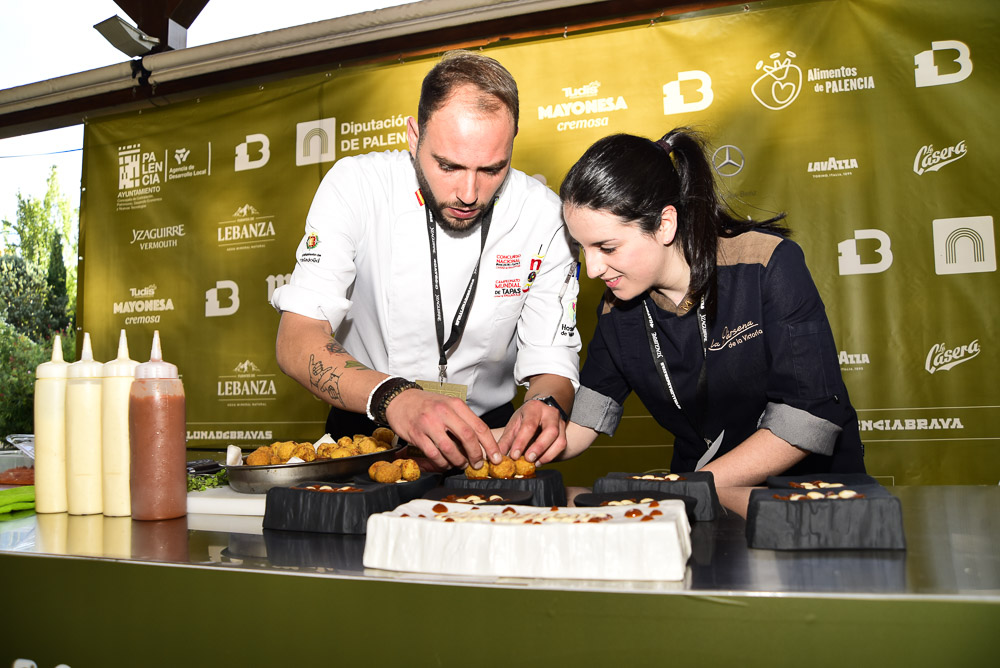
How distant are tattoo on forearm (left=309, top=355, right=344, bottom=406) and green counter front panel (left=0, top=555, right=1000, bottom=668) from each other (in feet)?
2.10

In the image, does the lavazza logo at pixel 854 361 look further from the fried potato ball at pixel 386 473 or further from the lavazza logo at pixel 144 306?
the lavazza logo at pixel 144 306

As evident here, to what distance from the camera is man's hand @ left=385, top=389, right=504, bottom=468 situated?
1.12m

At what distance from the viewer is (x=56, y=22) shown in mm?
5918

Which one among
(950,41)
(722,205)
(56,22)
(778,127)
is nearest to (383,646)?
Answer: (722,205)

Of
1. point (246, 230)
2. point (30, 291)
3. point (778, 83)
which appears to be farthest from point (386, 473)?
point (30, 291)

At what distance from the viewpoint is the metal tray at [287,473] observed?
1.16 m

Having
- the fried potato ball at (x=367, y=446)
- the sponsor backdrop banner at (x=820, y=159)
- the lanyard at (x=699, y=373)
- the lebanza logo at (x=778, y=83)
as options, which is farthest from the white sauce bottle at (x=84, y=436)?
the lebanza logo at (x=778, y=83)

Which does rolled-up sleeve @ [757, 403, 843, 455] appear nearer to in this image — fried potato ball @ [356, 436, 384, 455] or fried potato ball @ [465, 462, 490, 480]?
fried potato ball @ [465, 462, 490, 480]

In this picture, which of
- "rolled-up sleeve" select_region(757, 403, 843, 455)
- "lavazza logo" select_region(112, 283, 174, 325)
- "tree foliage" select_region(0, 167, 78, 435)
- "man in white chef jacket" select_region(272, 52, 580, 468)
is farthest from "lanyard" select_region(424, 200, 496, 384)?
"tree foliage" select_region(0, 167, 78, 435)

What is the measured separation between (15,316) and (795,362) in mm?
5714

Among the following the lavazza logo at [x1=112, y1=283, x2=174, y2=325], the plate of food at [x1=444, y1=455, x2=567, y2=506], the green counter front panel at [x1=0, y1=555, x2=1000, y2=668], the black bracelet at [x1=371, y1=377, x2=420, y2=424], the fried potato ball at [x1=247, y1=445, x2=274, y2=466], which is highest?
the lavazza logo at [x1=112, y1=283, x2=174, y2=325]

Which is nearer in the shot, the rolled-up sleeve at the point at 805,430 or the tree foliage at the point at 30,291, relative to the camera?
the rolled-up sleeve at the point at 805,430

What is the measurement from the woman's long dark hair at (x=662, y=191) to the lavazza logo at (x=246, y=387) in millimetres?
2624

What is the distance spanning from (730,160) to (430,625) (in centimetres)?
280
